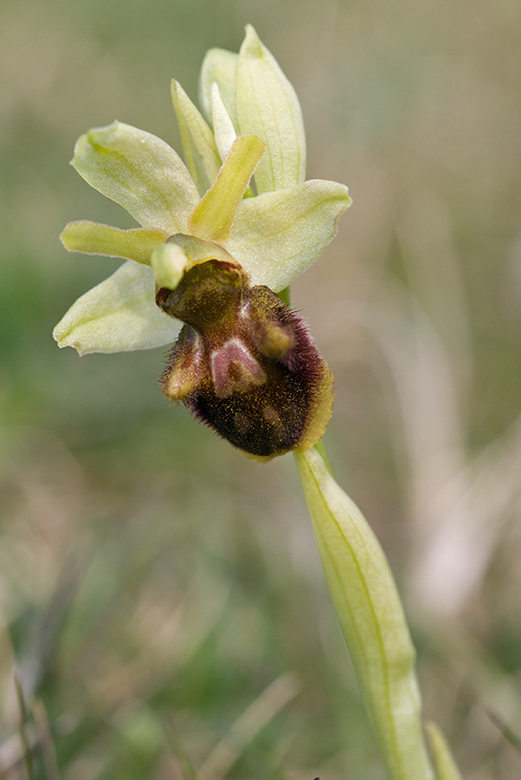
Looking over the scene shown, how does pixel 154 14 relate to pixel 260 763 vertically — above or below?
above

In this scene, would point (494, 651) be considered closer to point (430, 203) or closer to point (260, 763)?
point (260, 763)

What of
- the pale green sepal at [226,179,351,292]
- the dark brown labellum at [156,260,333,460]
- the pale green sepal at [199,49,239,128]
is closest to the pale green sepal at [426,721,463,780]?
the dark brown labellum at [156,260,333,460]

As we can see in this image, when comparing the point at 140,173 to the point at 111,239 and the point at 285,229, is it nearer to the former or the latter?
the point at 111,239

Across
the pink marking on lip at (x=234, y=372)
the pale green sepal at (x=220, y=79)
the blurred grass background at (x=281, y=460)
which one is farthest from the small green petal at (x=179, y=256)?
the blurred grass background at (x=281, y=460)

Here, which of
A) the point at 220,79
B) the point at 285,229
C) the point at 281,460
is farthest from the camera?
the point at 281,460

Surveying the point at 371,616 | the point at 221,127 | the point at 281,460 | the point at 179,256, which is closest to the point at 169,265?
the point at 179,256

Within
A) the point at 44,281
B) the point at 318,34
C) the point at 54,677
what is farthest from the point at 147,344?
the point at 318,34

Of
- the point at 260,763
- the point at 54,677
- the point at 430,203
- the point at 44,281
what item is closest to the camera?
the point at 260,763

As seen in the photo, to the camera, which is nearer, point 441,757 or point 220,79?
point 441,757
